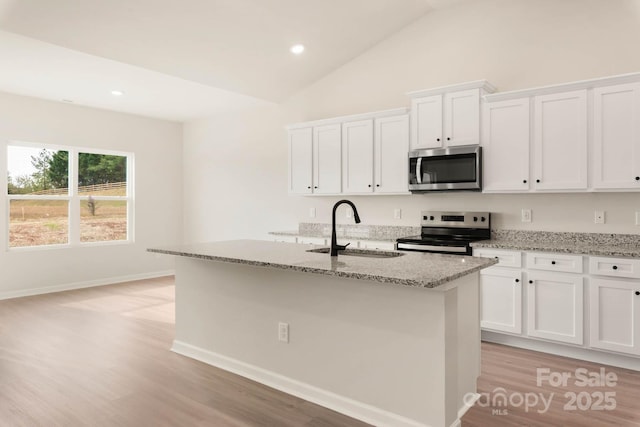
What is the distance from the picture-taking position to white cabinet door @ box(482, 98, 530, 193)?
12.1ft

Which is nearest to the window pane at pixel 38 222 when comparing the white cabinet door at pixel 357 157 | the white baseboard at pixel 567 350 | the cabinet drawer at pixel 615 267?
the white cabinet door at pixel 357 157

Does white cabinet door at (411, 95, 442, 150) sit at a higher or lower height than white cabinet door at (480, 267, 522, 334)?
higher

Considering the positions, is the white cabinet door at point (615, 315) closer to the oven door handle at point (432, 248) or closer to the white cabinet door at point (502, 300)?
the white cabinet door at point (502, 300)

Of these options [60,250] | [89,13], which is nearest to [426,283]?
[89,13]

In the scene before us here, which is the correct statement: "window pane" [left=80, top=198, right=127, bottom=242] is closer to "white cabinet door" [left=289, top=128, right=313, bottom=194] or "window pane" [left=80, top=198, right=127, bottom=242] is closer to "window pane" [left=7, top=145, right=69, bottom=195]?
"window pane" [left=7, top=145, right=69, bottom=195]

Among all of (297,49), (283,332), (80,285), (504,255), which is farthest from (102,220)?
(504,255)

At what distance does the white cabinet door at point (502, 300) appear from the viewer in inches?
138

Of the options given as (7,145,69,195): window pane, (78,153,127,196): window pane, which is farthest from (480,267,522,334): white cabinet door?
(7,145,69,195): window pane

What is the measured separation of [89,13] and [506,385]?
4275 millimetres

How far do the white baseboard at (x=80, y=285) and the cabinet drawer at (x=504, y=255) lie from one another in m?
5.24

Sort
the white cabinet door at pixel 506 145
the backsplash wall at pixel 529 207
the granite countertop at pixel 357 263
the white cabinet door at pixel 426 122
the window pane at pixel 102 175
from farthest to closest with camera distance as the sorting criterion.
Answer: the window pane at pixel 102 175
the white cabinet door at pixel 426 122
the white cabinet door at pixel 506 145
the backsplash wall at pixel 529 207
the granite countertop at pixel 357 263

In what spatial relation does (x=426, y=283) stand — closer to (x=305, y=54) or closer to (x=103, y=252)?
(x=305, y=54)

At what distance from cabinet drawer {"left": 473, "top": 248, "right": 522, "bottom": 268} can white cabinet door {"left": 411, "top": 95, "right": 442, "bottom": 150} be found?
109 centimetres

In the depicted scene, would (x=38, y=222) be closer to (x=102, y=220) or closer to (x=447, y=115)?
(x=102, y=220)
